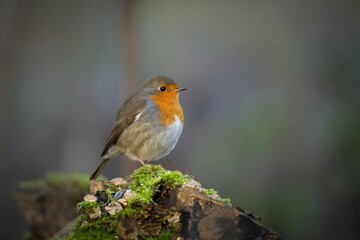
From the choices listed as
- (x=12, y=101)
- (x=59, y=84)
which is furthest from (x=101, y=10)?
(x=12, y=101)

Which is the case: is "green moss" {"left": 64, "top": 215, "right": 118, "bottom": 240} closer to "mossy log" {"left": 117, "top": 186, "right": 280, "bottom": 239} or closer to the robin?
"mossy log" {"left": 117, "top": 186, "right": 280, "bottom": 239}

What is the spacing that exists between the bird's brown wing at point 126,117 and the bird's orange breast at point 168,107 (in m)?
0.14

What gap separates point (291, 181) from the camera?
748cm

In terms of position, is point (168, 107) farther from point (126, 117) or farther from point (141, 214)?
point (141, 214)

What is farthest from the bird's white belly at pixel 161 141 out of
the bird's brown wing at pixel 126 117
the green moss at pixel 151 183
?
the green moss at pixel 151 183

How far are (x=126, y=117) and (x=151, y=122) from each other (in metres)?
0.29

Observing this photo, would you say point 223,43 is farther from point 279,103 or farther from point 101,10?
point 101,10

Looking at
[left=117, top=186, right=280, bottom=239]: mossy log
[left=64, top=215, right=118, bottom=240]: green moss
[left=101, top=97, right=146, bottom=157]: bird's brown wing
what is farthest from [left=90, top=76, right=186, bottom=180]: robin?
[left=117, top=186, right=280, bottom=239]: mossy log

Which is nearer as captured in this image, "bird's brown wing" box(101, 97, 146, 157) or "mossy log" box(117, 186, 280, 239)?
"mossy log" box(117, 186, 280, 239)

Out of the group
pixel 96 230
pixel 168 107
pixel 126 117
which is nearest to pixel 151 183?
pixel 96 230

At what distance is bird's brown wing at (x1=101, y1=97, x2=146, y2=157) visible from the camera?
4.58m

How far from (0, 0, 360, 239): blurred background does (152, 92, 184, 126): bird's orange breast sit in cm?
239

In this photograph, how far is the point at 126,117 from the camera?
4633mm

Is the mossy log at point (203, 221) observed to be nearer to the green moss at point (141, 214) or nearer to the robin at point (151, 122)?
the green moss at point (141, 214)
